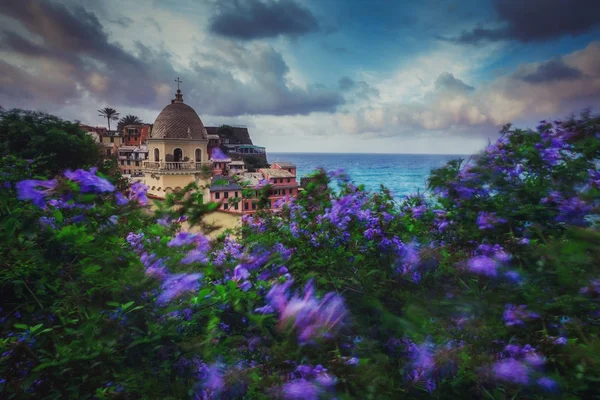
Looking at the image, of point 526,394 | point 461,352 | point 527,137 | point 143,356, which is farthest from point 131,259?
point 527,137

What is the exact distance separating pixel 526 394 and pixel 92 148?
22.0 m

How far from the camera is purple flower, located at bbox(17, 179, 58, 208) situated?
1211 millimetres

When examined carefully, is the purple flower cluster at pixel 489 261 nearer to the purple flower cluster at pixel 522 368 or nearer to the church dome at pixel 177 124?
the purple flower cluster at pixel 522 368

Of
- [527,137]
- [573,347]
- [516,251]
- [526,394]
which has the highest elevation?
[527,137]

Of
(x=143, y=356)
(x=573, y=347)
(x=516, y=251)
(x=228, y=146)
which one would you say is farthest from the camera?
(x=228, y=146)

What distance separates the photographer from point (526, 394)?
50.9 inches

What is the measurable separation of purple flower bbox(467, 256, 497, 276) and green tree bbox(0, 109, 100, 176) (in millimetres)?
18408

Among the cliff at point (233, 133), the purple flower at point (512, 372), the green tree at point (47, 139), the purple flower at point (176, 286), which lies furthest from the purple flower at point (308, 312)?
the cliff at point (233, 133)

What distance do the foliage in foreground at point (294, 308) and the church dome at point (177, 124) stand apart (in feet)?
76.7

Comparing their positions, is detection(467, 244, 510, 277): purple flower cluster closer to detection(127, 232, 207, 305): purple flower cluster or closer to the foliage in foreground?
the foliage in foreground

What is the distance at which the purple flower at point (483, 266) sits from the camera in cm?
168

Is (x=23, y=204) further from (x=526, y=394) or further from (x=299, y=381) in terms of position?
(x=526, y=394)

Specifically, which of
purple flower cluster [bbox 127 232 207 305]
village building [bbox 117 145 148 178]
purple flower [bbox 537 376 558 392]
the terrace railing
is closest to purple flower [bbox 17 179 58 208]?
purple flower cluster [bbox 127 232 207 305]

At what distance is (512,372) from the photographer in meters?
1.30
